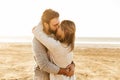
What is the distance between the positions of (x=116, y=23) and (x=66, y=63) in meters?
5.24

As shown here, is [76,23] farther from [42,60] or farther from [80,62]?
[42,60]

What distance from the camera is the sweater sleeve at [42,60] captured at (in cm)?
275

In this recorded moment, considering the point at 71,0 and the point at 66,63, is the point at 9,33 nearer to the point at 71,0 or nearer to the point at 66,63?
the point at 71,0

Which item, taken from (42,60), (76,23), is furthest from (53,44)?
(76,23)

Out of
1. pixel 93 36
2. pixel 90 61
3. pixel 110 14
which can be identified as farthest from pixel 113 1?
pixel 90 61

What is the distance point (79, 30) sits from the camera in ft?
25.9

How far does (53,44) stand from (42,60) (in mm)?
168

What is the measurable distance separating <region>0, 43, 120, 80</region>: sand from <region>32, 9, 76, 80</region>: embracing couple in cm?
218

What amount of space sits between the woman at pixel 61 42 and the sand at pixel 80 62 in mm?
2194

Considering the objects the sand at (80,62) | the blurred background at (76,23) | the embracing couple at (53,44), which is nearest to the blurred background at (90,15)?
the blurred background at (76,23)

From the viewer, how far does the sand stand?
202 inches

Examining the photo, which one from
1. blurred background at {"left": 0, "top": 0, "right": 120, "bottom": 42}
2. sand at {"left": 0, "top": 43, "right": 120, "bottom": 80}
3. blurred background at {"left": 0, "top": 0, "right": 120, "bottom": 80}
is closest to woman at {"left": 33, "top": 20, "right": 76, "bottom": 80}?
sand at {"left": 0, "top": 43, "right": 120, "bottom": 80}

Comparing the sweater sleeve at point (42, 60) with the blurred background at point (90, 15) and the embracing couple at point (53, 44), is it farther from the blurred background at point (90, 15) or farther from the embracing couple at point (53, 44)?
the blurred background at point (90, 15)

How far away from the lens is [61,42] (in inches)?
109
